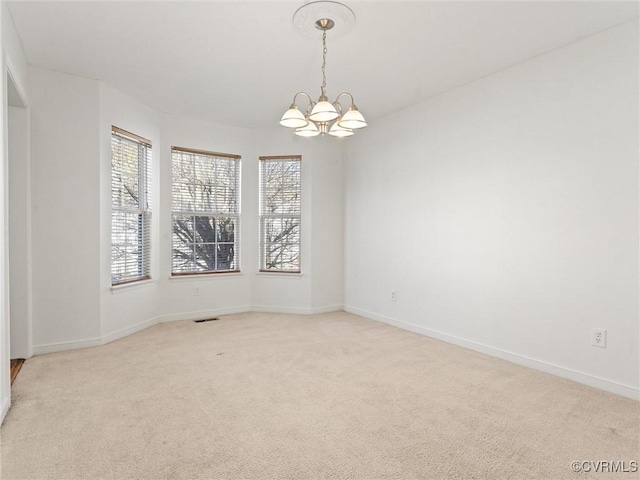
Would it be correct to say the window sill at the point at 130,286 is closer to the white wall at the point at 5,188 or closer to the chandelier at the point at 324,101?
the white wall at the point at 5,188

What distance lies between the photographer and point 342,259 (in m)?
5.64

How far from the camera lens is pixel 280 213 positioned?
550cm

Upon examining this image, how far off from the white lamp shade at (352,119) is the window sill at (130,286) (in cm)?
296

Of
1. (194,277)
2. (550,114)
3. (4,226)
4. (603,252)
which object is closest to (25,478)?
(4,226)

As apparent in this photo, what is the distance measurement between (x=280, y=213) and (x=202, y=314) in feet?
5.62

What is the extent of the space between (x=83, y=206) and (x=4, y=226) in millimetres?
1425

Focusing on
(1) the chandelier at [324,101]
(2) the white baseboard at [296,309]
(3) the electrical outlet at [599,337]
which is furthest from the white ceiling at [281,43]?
(2) the white baseboard at [296,309]

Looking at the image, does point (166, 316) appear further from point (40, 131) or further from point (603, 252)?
point (603, 252)

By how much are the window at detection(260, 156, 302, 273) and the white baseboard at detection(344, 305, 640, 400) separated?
64.7 inches

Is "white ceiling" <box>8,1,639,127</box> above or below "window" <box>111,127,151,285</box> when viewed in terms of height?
above

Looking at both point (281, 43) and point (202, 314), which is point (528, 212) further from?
point (202, 314)

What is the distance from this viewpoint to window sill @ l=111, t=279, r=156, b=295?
161 inches

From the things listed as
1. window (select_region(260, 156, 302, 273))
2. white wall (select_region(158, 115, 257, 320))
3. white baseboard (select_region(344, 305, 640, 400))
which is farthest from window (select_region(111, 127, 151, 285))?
white baseboard (select_region(344, 305, 640, 400))

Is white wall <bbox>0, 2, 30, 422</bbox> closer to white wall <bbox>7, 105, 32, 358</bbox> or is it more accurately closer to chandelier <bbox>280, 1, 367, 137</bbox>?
white wall <bbox>7, 105, 32, 358</bbox>
